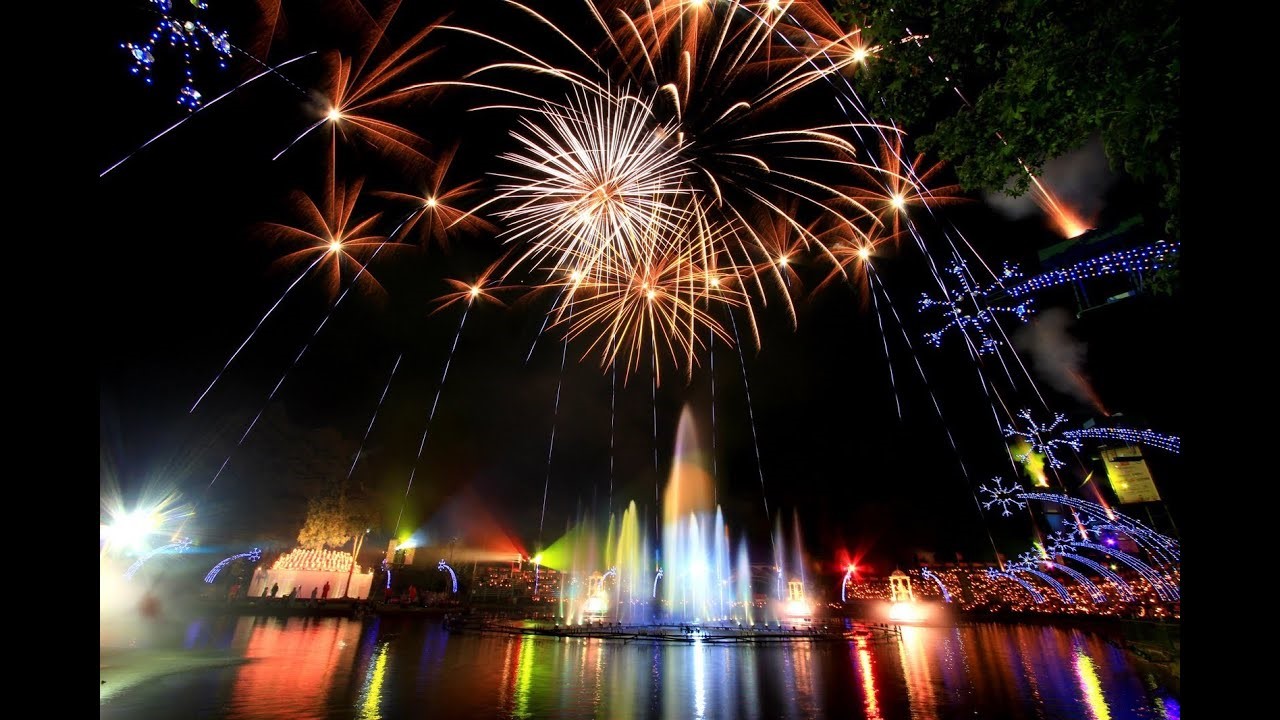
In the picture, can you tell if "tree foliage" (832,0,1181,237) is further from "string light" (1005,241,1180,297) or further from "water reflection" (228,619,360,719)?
"water reflection" (228,619,360,719)

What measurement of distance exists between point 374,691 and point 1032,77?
1569cm

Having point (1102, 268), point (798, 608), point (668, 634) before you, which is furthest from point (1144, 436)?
point (798, 608)

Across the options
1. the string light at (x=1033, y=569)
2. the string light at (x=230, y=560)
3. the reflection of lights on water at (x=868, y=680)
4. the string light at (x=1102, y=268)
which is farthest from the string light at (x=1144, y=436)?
the string light at (x=230, y=560)

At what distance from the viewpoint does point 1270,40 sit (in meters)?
2.16

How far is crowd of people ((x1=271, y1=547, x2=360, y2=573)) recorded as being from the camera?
3275cm

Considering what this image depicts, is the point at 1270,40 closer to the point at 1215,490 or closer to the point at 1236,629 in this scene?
the point at 1215,490

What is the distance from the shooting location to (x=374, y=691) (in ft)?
35.2

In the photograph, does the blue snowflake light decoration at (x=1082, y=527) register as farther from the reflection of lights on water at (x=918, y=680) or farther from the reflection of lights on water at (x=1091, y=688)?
the reflection of lights on water at (x=918, y=680)

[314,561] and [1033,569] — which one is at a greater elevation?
[1033,569]

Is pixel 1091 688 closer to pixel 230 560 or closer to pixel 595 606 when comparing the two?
pixel 595 606

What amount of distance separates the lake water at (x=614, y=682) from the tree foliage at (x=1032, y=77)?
10.2 meters

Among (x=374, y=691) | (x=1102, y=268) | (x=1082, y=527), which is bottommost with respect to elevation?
(x=374, y=691)

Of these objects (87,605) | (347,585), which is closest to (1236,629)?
(87,605)

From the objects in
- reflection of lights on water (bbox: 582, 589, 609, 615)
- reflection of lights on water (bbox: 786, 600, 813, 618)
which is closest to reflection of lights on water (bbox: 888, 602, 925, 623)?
reflection of lights on water (bbox: 786, 600, 813, 618)
